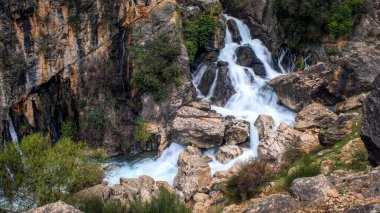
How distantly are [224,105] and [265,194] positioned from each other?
12.9m

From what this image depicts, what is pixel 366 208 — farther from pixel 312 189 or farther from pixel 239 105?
pixel 239 105

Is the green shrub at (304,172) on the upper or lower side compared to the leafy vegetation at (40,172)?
upper

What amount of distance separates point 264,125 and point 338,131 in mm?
5167

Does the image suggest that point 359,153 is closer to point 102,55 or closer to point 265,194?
point 265,194

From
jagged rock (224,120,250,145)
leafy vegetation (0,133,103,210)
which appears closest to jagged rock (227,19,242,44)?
jagged rock (224,120,250,145)

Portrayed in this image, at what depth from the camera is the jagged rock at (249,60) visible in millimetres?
24969

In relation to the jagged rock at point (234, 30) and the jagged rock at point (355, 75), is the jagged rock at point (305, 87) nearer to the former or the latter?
the jagged rock at point (355, 75)

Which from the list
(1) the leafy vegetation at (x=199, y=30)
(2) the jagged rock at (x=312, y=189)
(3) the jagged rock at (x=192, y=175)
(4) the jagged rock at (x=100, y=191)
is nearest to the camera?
(2) the jagged rock at (x=312, y=189)

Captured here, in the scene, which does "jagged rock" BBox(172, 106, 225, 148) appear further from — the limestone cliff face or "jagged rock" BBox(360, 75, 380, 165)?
"jagged rock" BBox(360, 75, 380, 165)

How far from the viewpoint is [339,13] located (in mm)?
24922

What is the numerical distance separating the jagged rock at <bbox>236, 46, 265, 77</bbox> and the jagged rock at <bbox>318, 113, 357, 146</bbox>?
9.50 metres

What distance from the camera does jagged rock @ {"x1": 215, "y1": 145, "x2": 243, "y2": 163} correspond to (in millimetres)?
18109

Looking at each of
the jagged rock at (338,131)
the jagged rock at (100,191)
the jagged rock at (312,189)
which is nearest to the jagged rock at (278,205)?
the jagged rock at (312,189)

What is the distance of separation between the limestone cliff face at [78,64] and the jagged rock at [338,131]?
361 inches
